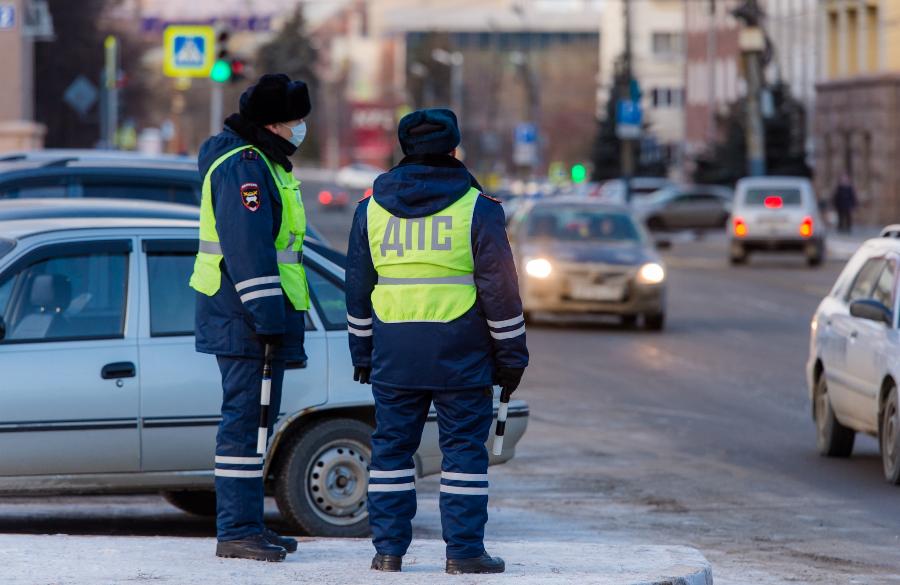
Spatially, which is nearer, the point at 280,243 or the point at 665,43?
the point at 280,243

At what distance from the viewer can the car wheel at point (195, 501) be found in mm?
10867

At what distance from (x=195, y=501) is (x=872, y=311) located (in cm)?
407

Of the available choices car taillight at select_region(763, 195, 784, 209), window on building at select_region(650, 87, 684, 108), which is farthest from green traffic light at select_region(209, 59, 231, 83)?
window on building at select_region(650, 87, 684, 108)

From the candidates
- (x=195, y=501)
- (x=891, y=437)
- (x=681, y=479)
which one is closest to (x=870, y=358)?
(x=891, y=437)

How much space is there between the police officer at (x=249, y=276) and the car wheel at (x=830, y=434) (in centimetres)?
618

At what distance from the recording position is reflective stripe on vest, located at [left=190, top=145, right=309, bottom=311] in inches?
308

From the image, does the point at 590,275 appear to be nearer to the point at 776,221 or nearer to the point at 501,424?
the point at 501,424

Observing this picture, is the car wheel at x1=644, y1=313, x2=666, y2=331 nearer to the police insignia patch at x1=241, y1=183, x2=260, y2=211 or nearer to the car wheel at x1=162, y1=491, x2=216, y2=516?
the car wheel at x1=162, y1=491, x2=216, y2=516

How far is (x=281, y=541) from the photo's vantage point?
8.19 m

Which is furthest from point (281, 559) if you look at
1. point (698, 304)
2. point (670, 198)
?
point (670, 198)

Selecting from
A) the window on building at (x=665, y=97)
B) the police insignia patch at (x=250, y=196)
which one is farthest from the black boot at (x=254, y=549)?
the window on building at (x=665, y=97)

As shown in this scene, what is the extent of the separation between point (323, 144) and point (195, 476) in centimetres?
18127

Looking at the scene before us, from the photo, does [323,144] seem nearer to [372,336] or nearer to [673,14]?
[673,14]

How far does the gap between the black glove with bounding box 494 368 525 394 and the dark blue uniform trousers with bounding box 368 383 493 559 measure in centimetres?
6
